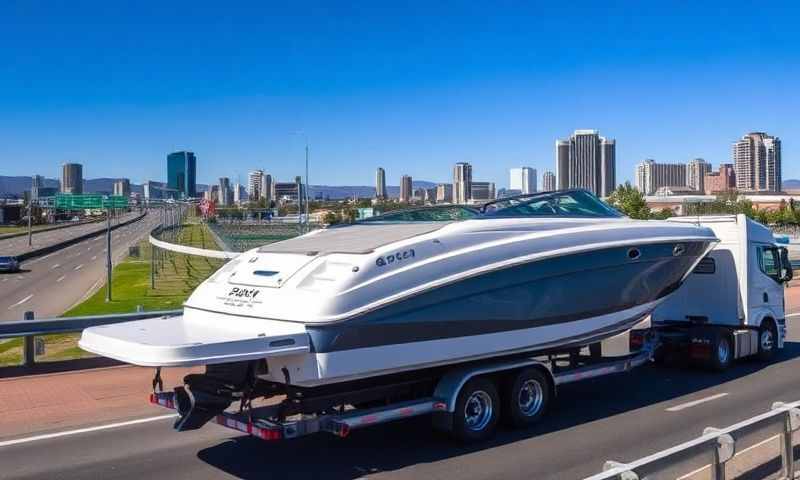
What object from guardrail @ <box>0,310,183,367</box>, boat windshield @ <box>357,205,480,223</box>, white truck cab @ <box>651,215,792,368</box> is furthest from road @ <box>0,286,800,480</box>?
guardrail @ <box>0,310,183,367</box>

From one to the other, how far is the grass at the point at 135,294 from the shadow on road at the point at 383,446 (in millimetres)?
6984

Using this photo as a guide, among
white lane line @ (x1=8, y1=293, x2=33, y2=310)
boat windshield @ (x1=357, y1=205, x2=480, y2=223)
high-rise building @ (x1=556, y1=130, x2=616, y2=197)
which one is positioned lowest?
white lane line @ (x1=8, y1=293, x2=33, y2=310)

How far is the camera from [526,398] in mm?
9992

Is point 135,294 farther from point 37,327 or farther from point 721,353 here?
Result: point 721,353

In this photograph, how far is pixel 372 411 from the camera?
8438mm

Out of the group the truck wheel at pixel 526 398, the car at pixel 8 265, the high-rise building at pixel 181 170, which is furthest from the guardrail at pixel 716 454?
the high-rise building at pixel 181 170

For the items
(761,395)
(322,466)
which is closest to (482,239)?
(322,466)

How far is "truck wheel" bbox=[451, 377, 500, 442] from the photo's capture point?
29.6 ft

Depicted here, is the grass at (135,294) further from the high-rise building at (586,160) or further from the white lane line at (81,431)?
the high-rise building at (586,160)

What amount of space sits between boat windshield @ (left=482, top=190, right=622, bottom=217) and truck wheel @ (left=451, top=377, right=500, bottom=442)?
7.08ft

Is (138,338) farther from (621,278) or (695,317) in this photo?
(695,317)

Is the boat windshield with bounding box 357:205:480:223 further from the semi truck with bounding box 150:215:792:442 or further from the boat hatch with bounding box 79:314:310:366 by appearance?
the boat hatch with bounding box 79:314:310:366

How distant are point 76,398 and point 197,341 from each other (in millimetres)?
5213

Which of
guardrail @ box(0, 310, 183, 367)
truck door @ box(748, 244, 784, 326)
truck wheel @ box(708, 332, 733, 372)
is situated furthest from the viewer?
truck door @ box(748, 244, 784, 326)
